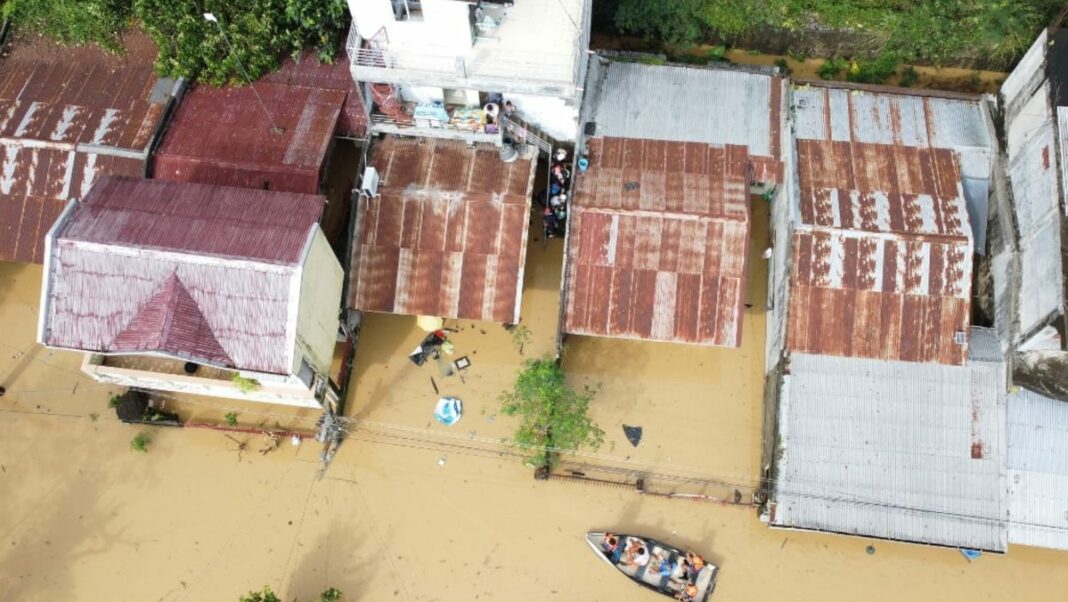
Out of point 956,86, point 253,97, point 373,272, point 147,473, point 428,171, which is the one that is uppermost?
point 956,86

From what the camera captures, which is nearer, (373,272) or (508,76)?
(508,76)

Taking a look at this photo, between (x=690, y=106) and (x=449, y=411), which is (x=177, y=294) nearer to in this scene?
(x=449, y=411)

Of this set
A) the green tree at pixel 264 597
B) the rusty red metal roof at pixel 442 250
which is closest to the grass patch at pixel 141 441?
the green tree at pixel 264 597

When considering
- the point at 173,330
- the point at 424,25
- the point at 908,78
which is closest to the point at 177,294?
the point at 173,330

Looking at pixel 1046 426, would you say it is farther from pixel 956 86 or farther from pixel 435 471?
pixel 435 471

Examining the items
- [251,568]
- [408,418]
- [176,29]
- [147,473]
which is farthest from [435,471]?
[176,29]

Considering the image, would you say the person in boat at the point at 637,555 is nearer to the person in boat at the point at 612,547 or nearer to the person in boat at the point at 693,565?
the person in boat at the point at 612,547
